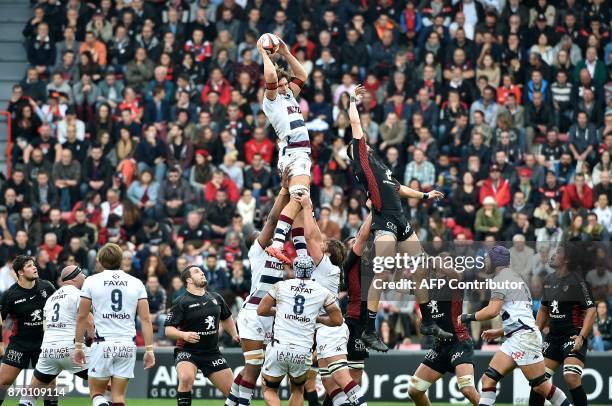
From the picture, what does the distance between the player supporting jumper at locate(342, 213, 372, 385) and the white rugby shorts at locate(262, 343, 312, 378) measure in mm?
1907

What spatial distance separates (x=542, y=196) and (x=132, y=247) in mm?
8357

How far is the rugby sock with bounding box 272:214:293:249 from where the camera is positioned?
667 inches

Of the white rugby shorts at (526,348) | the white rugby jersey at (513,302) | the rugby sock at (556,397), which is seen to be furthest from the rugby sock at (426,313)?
the rugby sock at (556,397)

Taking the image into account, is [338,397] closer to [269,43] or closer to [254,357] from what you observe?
[254,357]

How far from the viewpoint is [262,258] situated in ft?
57.9

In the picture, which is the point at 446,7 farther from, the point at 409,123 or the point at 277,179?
the point at 277,179

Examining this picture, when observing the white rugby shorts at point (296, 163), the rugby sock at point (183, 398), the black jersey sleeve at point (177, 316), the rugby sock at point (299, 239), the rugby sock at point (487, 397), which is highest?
the white rugby shorts at point (296, 163)

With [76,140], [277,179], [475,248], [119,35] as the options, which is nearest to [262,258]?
[475,248]

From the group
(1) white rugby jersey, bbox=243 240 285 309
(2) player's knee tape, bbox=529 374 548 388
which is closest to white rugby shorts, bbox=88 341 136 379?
(1) white rugby jersey, bbox=243 240 285 309

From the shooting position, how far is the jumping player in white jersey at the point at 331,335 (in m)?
17.0

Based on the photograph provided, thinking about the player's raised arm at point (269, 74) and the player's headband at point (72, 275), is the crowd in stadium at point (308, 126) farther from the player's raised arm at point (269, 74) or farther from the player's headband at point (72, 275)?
the player's raised arm at point (269, 74)

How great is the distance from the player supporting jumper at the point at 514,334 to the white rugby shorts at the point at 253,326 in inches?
105

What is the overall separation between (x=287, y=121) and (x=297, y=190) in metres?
0.93

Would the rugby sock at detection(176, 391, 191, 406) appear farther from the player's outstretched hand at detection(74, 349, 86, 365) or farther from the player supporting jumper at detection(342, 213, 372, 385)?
the player supporting jumper at detection(342, 213, 372, 385)
